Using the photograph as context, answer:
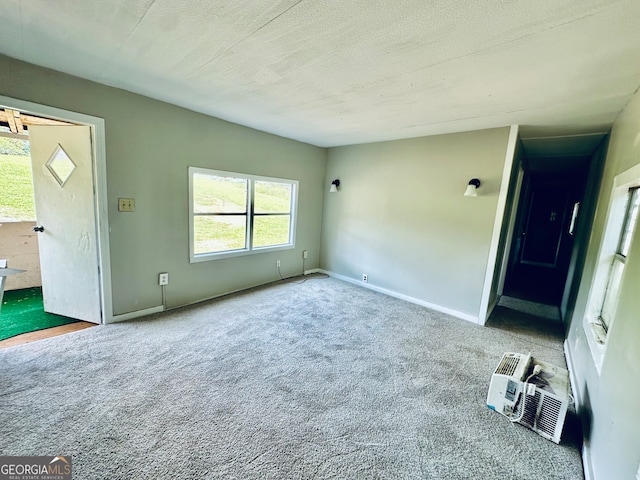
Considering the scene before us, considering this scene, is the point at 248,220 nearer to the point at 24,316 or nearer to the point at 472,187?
the point at 24,316

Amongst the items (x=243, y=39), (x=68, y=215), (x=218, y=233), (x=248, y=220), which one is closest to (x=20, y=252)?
(x=68, y=215)

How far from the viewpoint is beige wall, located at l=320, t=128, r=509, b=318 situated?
3303mm

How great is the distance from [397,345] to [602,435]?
1.50 m

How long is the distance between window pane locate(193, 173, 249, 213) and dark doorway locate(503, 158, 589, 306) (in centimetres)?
484

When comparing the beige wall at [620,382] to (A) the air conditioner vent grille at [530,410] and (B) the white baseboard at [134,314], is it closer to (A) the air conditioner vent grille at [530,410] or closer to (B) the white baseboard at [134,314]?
(A) the air conditioner vent grille at [530,410]

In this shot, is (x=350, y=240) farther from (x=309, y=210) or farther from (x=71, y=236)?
(x=71, y=236)

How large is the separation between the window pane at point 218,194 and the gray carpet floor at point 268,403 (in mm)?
1448

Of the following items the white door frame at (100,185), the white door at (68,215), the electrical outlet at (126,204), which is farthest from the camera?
the electrical outlet at (126,204)

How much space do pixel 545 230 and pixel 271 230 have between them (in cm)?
831

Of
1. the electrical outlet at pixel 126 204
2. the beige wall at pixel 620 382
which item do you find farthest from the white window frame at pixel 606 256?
the electrical outlet at pixel 126 204

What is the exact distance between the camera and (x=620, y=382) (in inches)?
51.9

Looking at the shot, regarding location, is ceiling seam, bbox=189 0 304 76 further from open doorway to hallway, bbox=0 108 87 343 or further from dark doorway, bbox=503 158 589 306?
dark doorway, bbox=503 158 589 306

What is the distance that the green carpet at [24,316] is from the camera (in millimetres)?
2641

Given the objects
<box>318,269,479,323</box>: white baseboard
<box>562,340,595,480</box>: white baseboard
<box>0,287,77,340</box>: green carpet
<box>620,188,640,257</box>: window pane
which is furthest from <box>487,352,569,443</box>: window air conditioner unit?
<box>0,287,77,340</box>: green carpet
